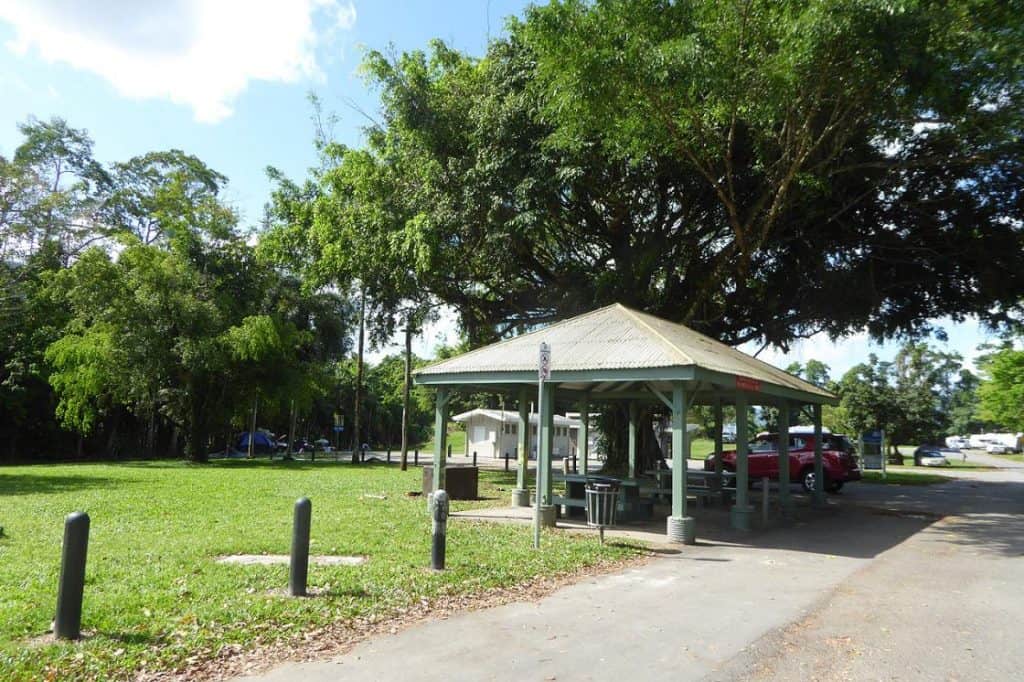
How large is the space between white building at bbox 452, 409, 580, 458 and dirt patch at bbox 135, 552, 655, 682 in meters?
37.4

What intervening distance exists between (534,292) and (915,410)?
1290 inches

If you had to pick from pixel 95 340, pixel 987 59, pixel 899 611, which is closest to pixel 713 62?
pixel 987 59

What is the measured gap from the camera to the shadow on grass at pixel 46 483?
639 inches

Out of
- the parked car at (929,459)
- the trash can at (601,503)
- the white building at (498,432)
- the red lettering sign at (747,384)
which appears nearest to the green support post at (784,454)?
the red lettering sign at (747,384)

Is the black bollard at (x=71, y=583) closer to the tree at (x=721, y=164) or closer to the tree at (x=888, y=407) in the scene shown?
the tree at (x=721, y=164)

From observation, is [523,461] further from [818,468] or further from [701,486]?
[818,468]

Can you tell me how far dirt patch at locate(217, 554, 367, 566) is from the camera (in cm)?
837

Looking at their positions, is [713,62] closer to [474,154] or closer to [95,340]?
[474,154]

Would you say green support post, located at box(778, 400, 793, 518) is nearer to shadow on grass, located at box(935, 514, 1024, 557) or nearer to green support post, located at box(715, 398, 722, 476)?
green support post, located at box(715, 398, 722, 476)

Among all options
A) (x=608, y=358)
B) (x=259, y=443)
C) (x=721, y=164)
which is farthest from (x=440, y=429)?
(x=259, y=443)

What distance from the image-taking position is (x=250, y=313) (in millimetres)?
33188

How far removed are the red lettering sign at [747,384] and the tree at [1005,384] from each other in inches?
1142

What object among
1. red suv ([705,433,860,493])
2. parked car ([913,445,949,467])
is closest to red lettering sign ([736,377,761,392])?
red suv ([705,433,860,493])

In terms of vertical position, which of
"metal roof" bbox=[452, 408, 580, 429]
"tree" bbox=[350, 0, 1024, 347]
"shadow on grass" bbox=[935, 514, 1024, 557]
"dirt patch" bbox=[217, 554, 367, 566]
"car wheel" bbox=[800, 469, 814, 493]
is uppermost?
"tree" bbox=[350, 0, 1024, 347]
